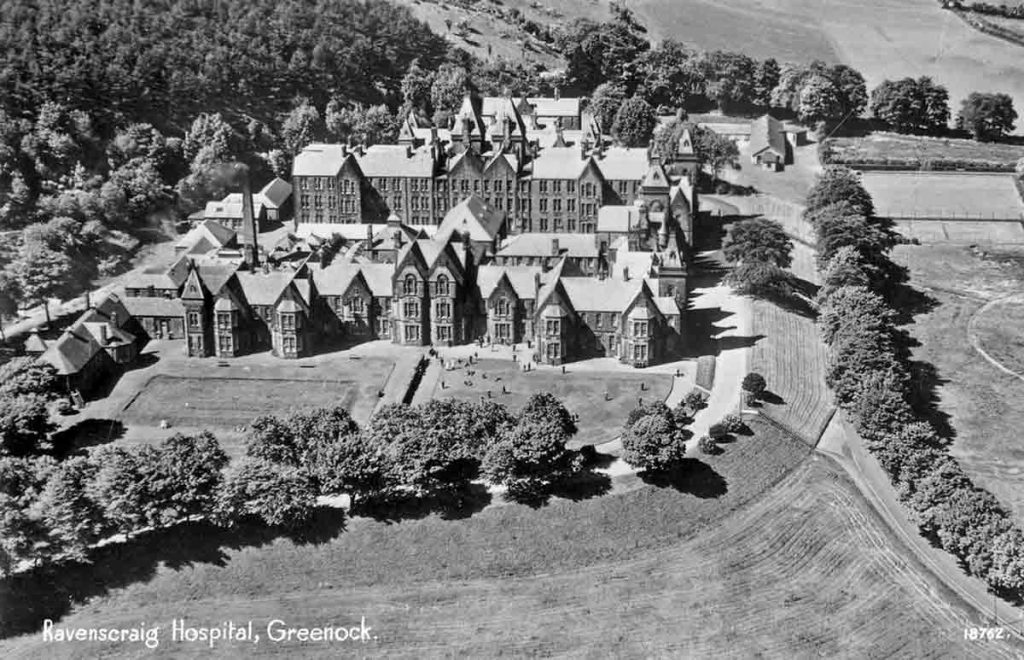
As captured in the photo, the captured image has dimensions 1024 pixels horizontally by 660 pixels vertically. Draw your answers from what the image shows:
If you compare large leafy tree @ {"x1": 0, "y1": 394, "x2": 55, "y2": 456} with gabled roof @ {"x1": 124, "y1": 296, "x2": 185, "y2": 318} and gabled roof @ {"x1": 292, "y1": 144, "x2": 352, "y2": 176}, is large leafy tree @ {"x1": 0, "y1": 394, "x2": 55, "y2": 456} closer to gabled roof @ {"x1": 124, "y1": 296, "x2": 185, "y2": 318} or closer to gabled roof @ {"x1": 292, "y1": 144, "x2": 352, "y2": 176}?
gabled roof @ {"x1": 124, "y1": 296, "x2": 185, "y2": 318}

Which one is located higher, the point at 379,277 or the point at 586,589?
the point at 379,277

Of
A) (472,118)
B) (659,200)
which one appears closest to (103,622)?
(659,200)

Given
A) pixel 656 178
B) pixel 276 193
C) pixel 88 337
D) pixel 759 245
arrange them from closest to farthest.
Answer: pixel 88 337, pixel 759 245, pixel 656 178, pixel 276 193

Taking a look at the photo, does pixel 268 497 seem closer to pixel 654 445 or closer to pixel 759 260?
pixel 654 445

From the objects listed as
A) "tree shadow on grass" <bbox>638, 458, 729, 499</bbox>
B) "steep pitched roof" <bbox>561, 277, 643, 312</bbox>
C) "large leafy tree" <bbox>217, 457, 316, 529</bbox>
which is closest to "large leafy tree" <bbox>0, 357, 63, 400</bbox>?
"large leafy tree" <bbox>217, 457, 316, 529</bbox>

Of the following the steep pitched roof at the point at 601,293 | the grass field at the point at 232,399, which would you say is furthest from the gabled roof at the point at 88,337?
the steep pitched roof at the point at 601,293

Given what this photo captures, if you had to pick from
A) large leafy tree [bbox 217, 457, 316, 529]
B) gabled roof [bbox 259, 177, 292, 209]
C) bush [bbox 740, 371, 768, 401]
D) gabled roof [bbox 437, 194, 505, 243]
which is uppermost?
gabled roof [bbox 259, 177, 292, 209]

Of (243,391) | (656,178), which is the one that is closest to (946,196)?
(656,178)
